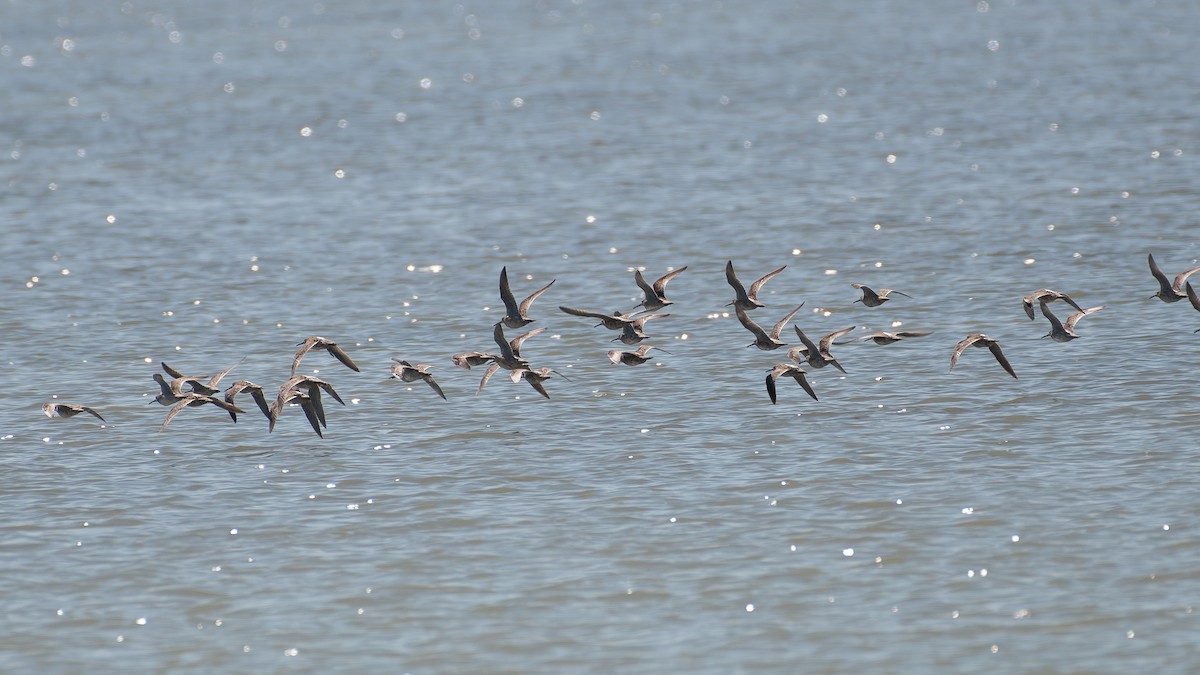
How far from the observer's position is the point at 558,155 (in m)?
62.1

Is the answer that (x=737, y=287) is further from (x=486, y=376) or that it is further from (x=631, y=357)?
(x=486, y=376)

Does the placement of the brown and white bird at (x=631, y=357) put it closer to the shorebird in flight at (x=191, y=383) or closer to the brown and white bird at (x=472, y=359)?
the brown and white bird at (x=472, y=359)

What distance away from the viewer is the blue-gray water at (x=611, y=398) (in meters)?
20.9

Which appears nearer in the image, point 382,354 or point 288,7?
point 382,354

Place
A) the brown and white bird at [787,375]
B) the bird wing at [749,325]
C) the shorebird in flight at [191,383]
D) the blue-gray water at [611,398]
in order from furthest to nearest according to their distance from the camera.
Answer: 1. the bird wing at [749,325]
2. the shorebird in flight at [191,383]
3. the brown and white bird at [787,375]
4. the blue-gray water at [611,398]

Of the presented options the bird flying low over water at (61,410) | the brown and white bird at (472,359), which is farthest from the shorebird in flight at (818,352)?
the bird flying low over water at (61,410)

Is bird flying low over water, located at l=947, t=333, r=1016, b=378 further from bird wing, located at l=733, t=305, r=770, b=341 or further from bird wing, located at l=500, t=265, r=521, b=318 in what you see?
bird wing, located at l=500, t=265, r=521, b=318

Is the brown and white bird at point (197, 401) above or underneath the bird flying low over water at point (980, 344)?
above

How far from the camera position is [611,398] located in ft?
101

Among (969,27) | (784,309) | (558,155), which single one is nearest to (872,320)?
(784,309)

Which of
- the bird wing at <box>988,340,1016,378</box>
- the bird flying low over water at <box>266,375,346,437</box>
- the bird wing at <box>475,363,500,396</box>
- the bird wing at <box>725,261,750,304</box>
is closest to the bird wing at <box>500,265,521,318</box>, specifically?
the bird wing at <box>475,363,500,396</box>

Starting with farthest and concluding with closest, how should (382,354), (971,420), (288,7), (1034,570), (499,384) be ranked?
1. (288,7)
2. (382,354)
3. (499,384)
4. (971,420)
5. (1034,570)

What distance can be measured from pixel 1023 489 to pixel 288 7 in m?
116

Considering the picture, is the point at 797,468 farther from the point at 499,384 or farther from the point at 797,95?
the point at 797,95
